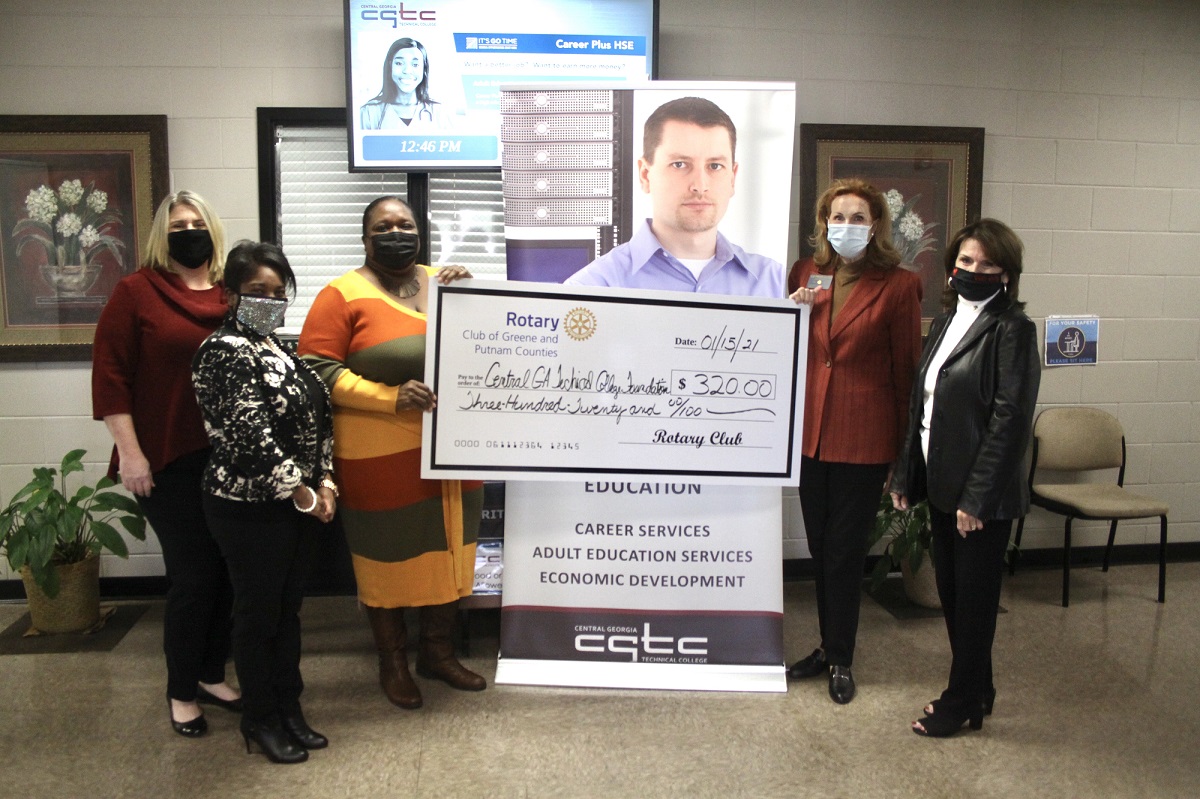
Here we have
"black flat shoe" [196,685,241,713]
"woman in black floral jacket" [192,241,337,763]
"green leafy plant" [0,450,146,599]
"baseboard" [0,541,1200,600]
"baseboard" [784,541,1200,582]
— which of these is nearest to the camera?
"woman in black floral jacket" [192,241,337,763]

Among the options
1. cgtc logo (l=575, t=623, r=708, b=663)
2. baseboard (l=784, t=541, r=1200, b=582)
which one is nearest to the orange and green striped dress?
cgtc logo (l=575, t=623, r=708, b=663)

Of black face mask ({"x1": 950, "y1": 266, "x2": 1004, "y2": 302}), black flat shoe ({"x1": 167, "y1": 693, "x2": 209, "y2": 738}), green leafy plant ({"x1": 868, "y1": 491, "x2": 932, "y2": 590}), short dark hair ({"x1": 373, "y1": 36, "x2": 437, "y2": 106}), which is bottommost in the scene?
black flat shoe ({"x1": 167, "y1": 693, "x2": 209, "y2": 738})

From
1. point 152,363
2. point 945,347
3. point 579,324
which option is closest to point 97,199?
point 152,363

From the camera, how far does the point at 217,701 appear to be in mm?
2516

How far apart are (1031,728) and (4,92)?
4235mm

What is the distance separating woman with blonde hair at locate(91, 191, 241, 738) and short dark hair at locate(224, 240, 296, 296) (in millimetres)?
336

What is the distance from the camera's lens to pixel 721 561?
2.63 m

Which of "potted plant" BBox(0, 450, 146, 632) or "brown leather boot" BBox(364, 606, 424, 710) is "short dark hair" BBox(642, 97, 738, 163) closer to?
"brown leather boot" BBox(364, 606, 424, 710)

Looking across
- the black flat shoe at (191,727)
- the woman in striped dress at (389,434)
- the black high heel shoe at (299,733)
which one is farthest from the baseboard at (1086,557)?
the black flat shoe at (191,727)

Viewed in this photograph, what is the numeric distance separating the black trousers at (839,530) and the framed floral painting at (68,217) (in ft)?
8.99

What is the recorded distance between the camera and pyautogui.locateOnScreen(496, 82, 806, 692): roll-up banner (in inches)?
97.0

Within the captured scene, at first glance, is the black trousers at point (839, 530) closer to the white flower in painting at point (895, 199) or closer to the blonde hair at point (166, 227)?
the white flower in painting at point (895, 199)

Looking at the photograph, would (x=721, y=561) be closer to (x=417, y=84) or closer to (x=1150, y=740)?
(x=1150, y=740)

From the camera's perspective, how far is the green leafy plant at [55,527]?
2.92 metres
